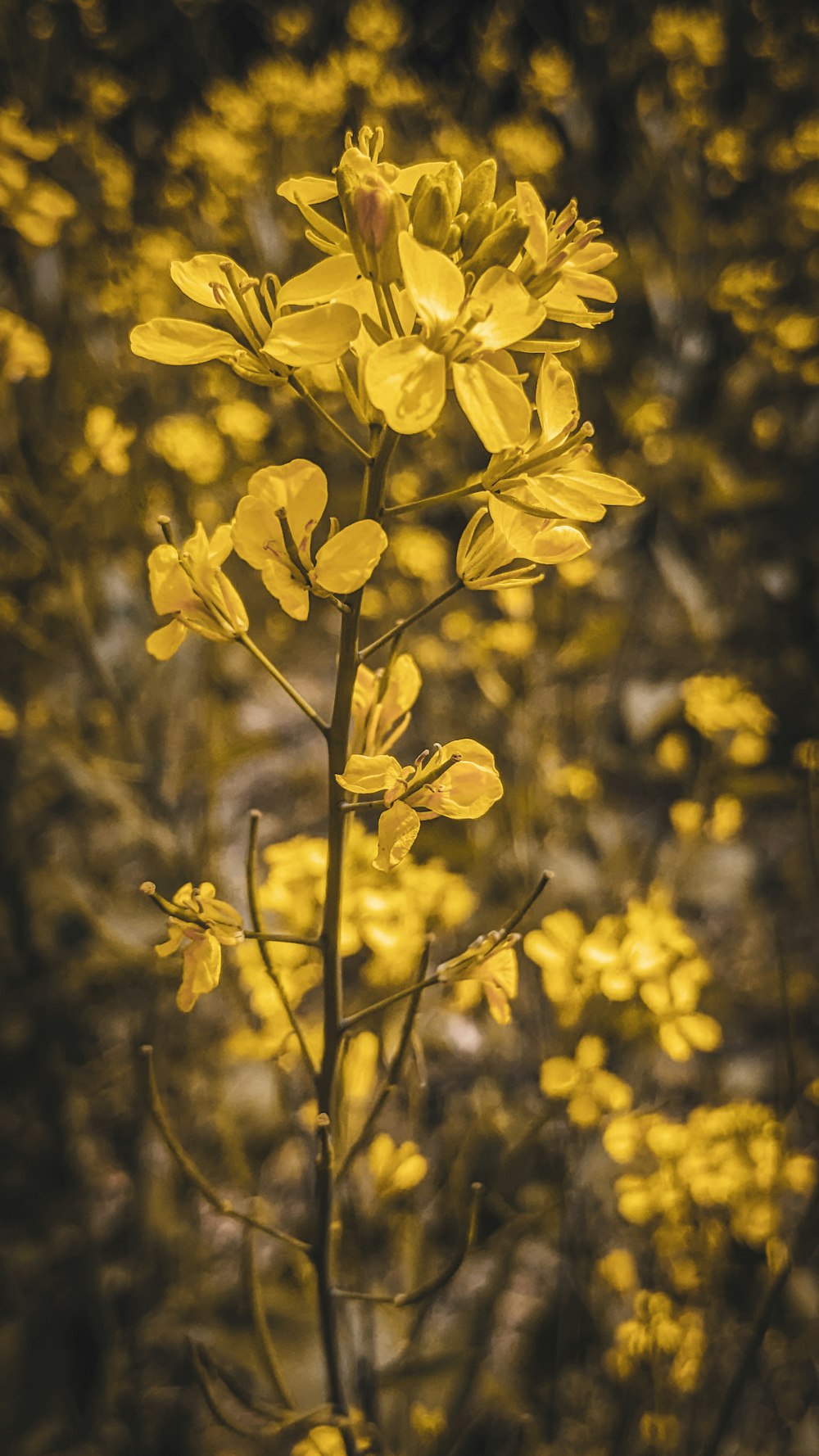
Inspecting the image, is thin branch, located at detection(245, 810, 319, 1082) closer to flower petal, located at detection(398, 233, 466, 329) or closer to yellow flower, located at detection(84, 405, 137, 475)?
flower petal, located at detection(398, 233, 466, 329)

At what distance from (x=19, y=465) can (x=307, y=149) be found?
287 cm

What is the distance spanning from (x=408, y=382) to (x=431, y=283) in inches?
2.2

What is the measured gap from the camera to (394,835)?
45 centimetres

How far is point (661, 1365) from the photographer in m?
1.12

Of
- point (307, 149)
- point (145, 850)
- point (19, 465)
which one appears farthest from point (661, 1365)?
point (307, 149)

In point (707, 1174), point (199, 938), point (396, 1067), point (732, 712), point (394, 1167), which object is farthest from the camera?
point (732, 712)

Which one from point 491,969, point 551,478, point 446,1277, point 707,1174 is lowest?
point 707,1174

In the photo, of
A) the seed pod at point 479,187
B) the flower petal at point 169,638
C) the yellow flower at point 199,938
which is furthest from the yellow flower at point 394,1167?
the seed pod at point 479,187

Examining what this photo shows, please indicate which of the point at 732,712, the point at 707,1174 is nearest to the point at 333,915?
the point at 707,1174

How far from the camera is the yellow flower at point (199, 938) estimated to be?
50cm

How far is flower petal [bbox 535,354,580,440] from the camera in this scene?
1.54 feet

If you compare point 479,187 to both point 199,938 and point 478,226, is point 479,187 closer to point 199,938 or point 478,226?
point 478,226

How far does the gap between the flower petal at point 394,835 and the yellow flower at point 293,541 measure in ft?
0.42

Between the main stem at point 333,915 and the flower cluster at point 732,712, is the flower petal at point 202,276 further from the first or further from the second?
the flower cluster at point 732,712
